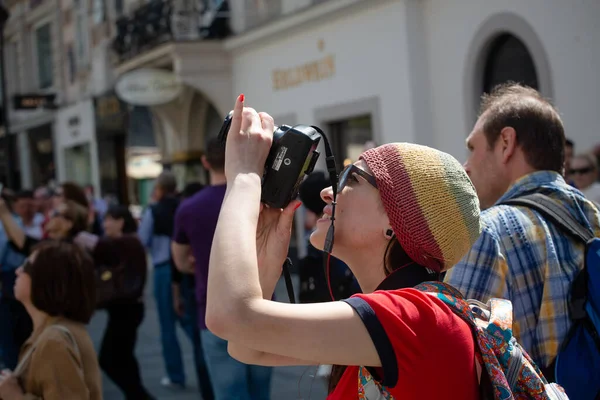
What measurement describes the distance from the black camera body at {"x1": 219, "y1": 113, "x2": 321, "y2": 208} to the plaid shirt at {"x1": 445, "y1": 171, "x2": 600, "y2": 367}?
88 cm

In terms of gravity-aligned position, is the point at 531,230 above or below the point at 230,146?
below

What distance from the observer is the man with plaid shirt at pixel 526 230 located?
2.61m

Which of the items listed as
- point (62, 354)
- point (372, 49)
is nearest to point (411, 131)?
point (372, 49)

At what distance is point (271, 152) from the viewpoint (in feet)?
6.26

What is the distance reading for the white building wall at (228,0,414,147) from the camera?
10969 mm

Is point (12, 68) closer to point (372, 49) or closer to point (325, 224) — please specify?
point (372, 49)

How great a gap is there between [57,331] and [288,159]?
193 cm

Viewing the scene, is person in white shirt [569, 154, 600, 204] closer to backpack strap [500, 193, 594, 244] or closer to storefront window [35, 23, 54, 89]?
backpack strap [500, 193, 594, 244]

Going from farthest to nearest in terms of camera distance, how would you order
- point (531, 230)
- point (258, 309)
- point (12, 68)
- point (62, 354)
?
point (12, 68), point (62, 354), point (531, 230), point (258, 309)

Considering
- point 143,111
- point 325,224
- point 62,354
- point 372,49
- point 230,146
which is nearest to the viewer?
point 230,146

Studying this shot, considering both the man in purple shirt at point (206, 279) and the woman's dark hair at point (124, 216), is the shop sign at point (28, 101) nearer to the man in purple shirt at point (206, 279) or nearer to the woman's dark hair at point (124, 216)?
the woman's dark hair at point (124, 216)

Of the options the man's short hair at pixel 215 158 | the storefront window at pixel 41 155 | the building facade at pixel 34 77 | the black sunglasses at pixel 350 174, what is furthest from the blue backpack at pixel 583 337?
the storefront window at pixel 41 155

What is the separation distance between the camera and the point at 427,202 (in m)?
1.87

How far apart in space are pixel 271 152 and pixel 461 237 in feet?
1.58
